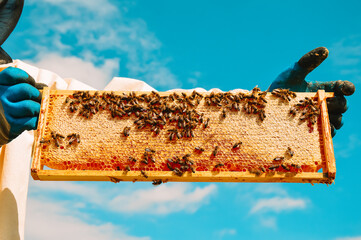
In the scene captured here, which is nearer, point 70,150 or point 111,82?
point 70,150

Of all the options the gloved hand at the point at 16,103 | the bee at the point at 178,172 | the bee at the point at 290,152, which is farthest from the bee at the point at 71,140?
the bee at the point at 290,152

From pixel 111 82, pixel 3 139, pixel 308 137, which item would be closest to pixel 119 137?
pixel 3 139

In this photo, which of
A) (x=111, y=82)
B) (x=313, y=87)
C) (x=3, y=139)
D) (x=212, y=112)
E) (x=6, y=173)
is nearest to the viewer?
(x=212, y=112)

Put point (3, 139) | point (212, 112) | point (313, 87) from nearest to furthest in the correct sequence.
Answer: point (212, 112) → point (3, 139) → point (313, 87)

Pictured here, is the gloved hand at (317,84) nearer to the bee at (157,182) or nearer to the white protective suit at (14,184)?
the bee at (157,182)

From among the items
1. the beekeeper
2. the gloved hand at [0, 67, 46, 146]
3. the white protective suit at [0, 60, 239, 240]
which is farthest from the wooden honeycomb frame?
the white protective suit at [0, 60, 239, 240]

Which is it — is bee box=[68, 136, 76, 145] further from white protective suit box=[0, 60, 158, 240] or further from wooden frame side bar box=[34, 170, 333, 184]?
white protective suit box=[0, 60, 158, 240]

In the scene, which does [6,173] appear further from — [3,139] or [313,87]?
[313,87]
